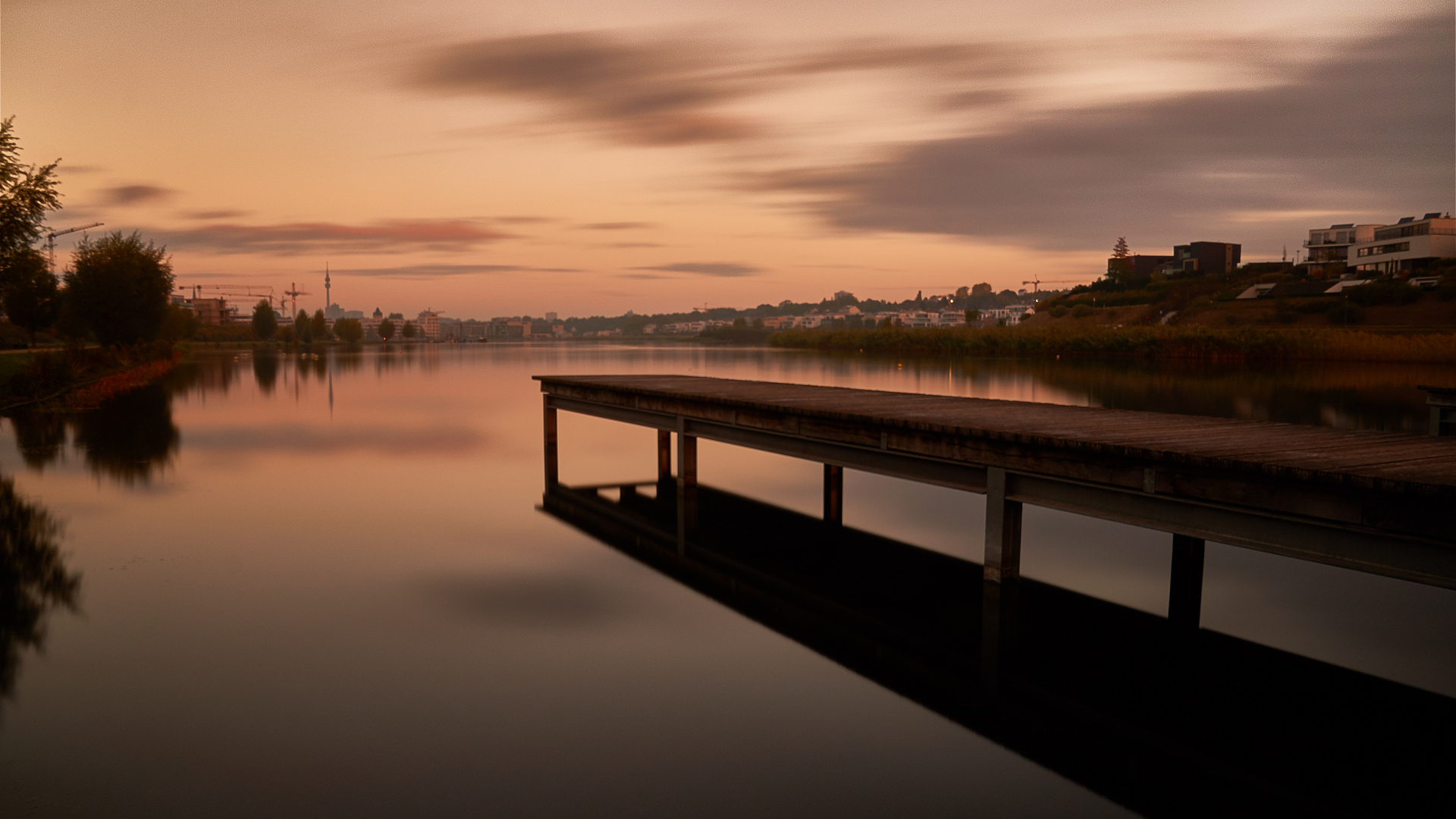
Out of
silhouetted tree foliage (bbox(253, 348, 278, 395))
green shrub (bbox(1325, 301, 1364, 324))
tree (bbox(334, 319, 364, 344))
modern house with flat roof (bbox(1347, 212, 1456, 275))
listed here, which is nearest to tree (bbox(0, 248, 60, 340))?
silhouetted tree foliage (bbox(253, 348, 278, 395))

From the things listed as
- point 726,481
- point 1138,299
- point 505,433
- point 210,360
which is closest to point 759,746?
point 726,481

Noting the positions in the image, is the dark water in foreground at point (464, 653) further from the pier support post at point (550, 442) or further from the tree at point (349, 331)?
the tree at point (349, 331)

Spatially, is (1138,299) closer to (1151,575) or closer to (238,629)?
(1151,575)

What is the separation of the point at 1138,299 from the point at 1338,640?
306ft

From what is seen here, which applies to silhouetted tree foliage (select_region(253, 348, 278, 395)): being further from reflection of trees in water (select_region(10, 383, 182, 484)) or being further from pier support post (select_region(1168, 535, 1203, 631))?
pier support post (select_region(1168, 535, 1203, 631))

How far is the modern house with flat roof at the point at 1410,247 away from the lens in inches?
3317

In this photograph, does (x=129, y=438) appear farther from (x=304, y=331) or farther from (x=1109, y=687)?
(x=304, y=331)

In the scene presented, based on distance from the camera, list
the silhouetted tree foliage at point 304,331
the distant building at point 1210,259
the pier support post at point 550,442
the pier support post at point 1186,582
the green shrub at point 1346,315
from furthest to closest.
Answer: the silhouetted tree foliage at point 304,331
the distant building at point 1210,259
the green shrub at point 1346,315
the pier support post at point 550,442
the pier support post at point 1186,582

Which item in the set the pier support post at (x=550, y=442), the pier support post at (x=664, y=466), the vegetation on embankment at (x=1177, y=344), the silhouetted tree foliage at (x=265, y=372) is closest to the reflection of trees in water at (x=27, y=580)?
the pier support post at (x=550, y=442)

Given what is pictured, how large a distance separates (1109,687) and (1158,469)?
168 centimetres

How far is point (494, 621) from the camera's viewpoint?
Answer: 8.41 m

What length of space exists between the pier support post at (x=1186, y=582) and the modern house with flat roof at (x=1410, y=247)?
87213 mm

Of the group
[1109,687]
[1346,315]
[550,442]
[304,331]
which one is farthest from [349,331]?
[1109,687]

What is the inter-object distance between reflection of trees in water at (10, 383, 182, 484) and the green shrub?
6708cm
